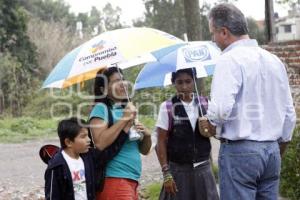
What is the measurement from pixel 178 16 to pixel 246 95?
109 feet

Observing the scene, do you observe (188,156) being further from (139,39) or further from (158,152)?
(139,39)

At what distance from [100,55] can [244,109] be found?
4.48 ft

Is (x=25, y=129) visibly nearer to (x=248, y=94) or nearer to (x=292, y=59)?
(x=292, y=59)

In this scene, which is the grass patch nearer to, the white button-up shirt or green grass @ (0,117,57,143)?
the white button-up shirt

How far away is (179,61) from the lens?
183 inches

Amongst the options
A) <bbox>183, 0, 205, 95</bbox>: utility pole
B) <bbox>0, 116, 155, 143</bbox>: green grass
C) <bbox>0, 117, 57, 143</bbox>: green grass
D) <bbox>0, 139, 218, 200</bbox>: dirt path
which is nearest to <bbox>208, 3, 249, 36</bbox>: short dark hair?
<bbox>183, 0, 205, 95</bbox>: utility pole

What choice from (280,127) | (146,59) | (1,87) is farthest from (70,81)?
(1,87)

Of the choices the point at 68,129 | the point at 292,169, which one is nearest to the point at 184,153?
the point at 68,129

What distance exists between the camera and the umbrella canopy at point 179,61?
468cm

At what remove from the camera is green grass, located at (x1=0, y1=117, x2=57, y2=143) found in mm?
15343

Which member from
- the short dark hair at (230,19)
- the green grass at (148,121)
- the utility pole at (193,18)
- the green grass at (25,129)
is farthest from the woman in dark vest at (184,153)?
→ the green grass at (148,121)

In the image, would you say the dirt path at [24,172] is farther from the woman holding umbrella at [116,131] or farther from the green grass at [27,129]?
the woman holding umbrella at [116,131]

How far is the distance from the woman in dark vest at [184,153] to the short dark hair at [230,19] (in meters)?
1.19

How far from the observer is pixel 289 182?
609cm
